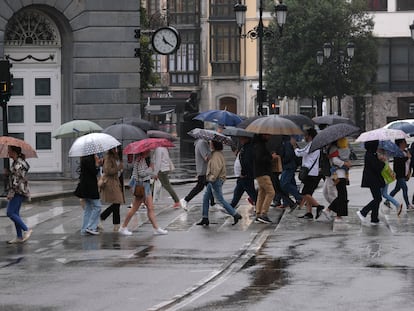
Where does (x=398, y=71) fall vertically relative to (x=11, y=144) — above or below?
above

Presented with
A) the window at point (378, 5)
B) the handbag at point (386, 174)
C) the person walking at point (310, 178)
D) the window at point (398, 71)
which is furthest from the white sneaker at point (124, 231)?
the window at point (378, 5)

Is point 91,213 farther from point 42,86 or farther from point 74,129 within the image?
point 42,86

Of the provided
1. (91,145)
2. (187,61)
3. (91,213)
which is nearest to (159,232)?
(91,213)

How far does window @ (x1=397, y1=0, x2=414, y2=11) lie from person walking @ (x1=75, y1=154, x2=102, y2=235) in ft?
206

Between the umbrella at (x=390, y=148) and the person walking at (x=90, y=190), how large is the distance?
6.01m

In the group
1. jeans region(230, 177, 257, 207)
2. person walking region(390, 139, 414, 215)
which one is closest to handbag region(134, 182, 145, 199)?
jeans region(230, 177, 257, 207)

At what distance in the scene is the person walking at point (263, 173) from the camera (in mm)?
19138

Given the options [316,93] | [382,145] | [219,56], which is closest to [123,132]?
[382,145]

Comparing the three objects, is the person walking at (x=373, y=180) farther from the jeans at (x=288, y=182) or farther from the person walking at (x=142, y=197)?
the person walking at (x=142, y=197)

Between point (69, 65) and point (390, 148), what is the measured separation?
11530mm

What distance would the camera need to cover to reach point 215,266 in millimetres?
14023

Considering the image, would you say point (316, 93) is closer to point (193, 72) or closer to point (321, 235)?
point (193, 72)

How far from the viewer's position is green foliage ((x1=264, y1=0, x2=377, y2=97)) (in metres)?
63.6

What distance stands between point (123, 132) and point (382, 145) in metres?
4.93
